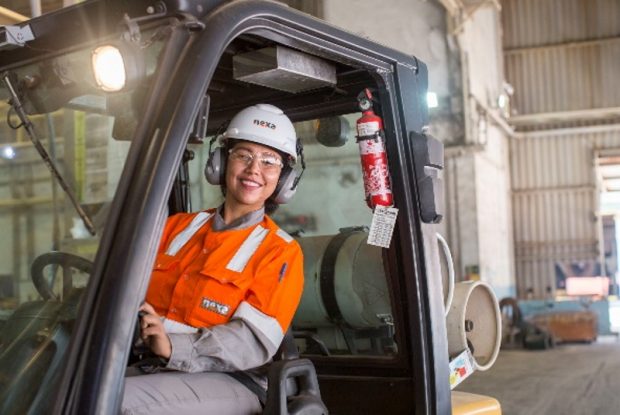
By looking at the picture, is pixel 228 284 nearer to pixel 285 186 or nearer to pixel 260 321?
pixel 260 321

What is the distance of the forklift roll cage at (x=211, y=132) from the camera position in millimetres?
1747

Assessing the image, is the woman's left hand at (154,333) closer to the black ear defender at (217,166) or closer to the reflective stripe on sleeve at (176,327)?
the reflective stripe on sleeve at (176,327)

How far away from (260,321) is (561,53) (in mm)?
19007

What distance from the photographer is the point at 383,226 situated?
2.58 metres

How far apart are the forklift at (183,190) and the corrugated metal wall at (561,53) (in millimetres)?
17664

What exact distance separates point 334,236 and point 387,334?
527mm

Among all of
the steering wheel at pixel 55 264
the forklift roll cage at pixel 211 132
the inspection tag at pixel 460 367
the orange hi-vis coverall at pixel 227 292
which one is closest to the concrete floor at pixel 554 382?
the inspection tag at pixel 460 367

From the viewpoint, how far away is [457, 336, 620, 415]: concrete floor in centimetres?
859

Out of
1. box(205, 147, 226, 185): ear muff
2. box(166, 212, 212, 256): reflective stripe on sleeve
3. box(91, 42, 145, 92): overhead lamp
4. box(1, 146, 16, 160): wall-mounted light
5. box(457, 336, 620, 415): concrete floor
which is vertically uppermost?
box(91, 42, 145, 92): overhead lamp

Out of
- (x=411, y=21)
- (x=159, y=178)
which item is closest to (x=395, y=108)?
(x=159, y=178)

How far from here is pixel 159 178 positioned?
1828mm

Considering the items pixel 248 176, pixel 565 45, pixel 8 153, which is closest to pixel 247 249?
pixel 248 176

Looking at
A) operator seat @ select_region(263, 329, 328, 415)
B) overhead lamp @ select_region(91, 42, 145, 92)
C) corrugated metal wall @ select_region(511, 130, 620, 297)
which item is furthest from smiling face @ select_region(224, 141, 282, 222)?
corrugated metal wall @ select_region(511, 130, 620, 297)

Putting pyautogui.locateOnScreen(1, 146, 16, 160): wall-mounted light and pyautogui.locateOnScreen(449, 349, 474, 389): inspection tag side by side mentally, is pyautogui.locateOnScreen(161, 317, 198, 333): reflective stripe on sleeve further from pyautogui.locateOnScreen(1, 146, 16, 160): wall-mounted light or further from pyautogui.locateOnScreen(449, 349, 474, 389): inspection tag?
pyautogui.locateOnScreen(449, 349, 474, 389): inspection tag
